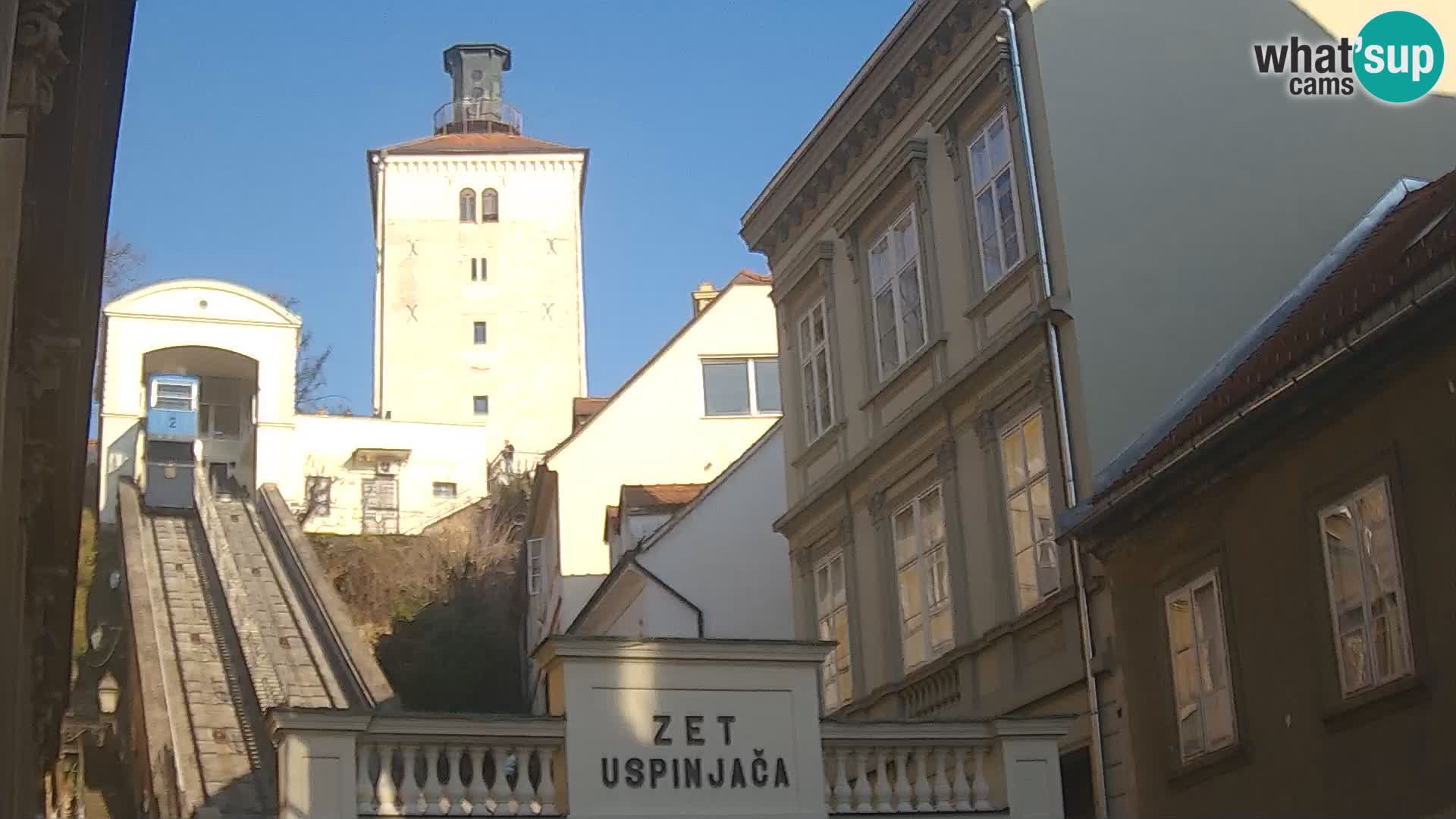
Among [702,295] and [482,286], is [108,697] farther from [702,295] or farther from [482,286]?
[482,286]

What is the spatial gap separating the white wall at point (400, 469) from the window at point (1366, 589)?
41.6 meters

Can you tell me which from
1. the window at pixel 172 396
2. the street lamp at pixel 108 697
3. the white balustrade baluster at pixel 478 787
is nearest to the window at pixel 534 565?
the street lamp at pixel 108 697

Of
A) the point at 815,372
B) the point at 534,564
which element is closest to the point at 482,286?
the point at 534,564

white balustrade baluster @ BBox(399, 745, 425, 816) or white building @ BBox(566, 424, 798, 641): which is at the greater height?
white building @ BBox(566, 424, 798, 641)

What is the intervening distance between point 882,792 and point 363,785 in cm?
411

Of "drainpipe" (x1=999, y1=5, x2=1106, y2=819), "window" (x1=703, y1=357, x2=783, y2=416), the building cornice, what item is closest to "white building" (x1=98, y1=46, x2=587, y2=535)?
"window" (x1=703, y1=357, x2=783, y2=416)

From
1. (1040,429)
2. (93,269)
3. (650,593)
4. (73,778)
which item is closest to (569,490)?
(650,593)

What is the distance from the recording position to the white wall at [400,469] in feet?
184

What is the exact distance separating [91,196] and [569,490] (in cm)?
2729

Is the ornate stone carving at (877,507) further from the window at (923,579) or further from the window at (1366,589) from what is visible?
the window at (1366,589)

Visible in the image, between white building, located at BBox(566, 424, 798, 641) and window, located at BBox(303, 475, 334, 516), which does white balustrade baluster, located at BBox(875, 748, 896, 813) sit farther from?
window, located at BBox(303, 475, 334, 516)

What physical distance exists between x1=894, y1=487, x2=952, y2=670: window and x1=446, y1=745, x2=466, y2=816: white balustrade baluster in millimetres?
7891

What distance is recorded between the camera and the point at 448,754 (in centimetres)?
1468

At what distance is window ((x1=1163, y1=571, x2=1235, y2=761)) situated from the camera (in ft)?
53.9
